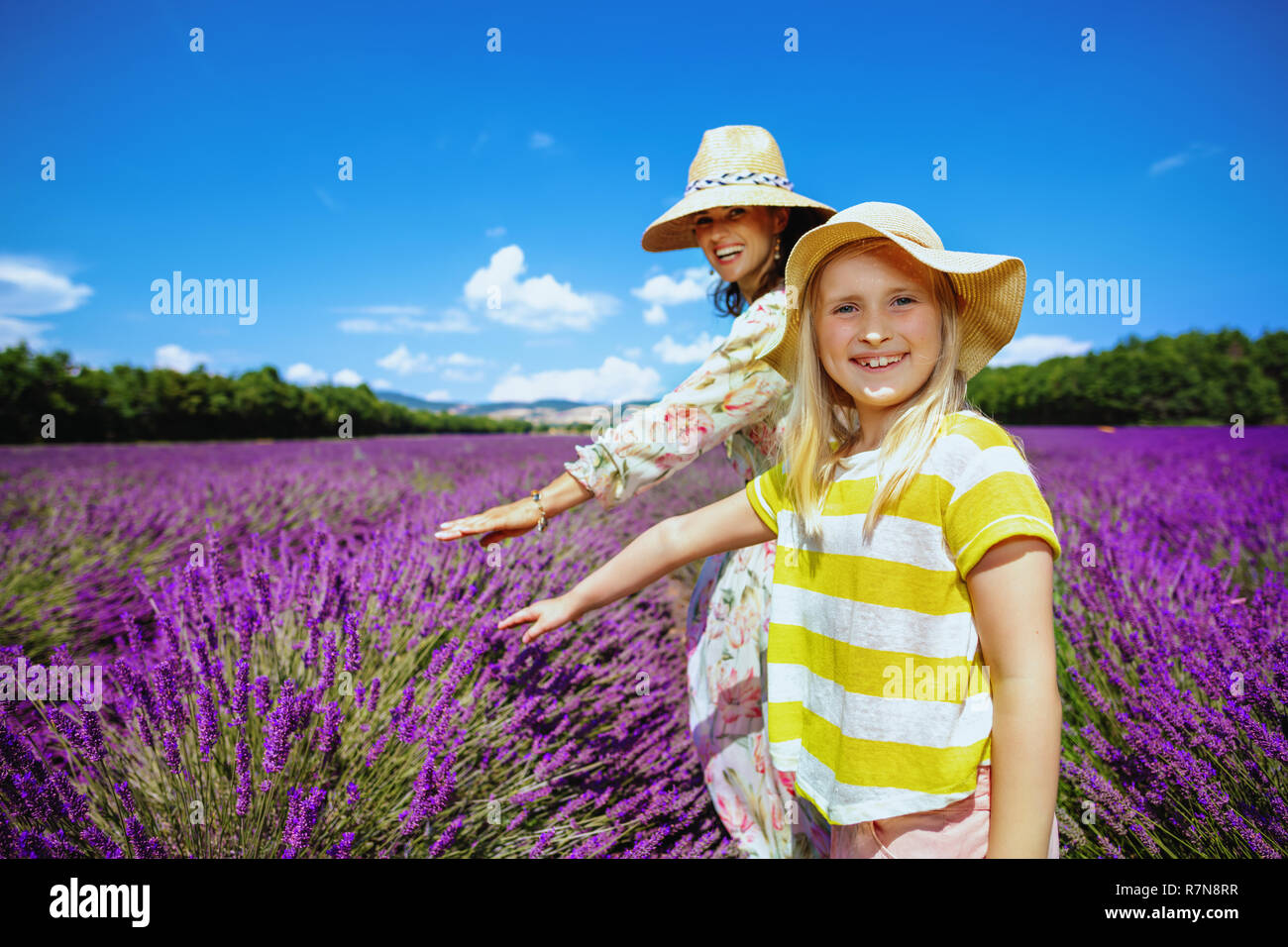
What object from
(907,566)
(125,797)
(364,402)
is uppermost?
(364,402)

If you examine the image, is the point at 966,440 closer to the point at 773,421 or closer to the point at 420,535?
the point at 773,421

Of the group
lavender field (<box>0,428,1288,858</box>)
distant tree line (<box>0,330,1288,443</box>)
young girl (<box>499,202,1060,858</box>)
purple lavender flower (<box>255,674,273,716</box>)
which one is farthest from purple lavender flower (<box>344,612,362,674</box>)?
distant tree line (<box>0,330,1288,443</box>)

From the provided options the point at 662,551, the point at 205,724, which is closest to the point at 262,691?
the point at 205,724

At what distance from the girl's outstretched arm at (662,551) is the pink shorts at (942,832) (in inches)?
17.5

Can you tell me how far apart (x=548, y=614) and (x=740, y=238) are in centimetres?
91

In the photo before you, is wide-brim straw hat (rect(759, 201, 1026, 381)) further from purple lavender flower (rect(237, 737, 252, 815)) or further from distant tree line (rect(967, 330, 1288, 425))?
distant tree line (rect(967, 330, 1288, 425))

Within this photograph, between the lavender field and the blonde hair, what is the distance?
0.82m

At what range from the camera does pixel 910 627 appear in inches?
31.9

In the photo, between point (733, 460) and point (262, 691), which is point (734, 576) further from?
point (262, 691)

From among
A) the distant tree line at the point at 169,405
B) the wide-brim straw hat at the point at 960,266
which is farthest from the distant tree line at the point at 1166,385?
the distant tree line at the point at 169,405

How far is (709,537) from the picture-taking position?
3.51ft

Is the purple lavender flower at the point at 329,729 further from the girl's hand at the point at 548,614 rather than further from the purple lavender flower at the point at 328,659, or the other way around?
the girl's hand at the point at 548,614
